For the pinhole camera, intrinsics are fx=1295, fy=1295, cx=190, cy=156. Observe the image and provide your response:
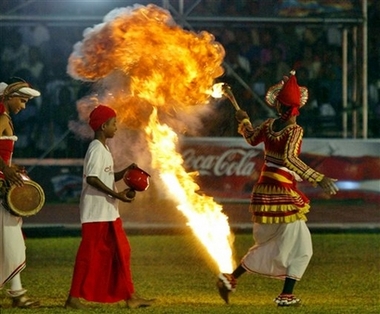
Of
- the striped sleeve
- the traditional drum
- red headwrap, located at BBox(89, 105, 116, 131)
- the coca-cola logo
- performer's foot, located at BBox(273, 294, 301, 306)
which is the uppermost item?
the coca-cola logo

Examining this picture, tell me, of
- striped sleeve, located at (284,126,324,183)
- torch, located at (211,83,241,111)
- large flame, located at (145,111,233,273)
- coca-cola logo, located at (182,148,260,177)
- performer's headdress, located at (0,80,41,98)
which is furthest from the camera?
coca-cola logo, located at (182,148,260,177)

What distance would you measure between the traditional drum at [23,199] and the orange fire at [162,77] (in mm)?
1356

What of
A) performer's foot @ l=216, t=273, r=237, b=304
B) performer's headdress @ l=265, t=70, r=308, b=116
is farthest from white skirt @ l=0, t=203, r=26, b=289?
performer's headdress @ l=265, t=70, r=308, b=116

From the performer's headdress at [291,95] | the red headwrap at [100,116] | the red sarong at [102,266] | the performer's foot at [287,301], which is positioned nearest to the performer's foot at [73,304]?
the red sarong at [102,266]

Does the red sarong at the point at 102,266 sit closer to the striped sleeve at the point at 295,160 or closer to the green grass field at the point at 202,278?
the green grass field at the point at 202,278

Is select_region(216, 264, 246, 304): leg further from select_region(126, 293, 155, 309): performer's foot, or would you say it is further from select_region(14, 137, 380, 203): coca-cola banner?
select_region(14, 137, 380, 203): coca-cola banner

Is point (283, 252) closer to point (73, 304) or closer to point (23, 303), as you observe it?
point (73, 304)

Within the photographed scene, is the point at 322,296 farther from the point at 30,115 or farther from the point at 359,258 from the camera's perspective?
the point at 30,115

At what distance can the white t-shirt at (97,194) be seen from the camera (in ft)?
35.3

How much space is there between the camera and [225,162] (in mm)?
18828

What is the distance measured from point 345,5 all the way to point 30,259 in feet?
23.2

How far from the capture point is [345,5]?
1983cm

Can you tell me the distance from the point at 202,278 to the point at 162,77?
2738 millimetres

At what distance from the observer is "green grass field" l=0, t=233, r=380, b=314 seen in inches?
441
